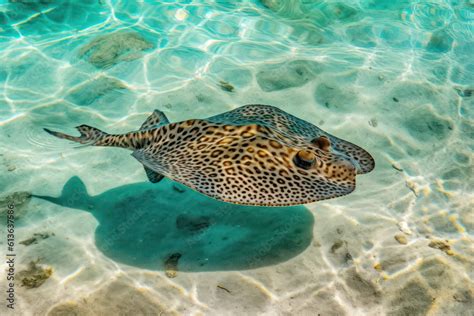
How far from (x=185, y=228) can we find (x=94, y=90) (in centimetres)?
491

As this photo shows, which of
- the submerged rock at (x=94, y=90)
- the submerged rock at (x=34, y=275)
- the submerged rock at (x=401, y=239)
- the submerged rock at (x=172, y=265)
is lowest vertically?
the submerged rock at (x=34, y=275)

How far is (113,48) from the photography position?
1009cm

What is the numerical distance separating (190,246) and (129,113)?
397cm

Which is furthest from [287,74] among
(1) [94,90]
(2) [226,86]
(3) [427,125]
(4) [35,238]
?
(4) [35,238]

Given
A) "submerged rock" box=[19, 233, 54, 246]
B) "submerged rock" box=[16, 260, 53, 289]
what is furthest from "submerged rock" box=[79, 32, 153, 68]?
"submerged rock" box=[16, 260, 53, 289]

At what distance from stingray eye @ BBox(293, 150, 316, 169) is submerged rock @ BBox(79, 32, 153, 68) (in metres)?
6.81

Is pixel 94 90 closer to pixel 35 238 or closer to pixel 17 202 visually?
pixel 17 202

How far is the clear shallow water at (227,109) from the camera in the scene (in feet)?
15.7

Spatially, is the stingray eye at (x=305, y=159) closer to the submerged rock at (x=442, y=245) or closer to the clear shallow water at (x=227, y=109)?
the clear shallow water at (x=227, y=109)

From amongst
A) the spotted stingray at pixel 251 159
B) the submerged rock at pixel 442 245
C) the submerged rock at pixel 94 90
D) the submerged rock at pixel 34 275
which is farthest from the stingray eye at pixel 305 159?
the submerged rock at pixel 94 90

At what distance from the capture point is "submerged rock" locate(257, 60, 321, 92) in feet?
29.6

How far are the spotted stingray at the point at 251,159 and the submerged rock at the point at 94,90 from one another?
10.4ft

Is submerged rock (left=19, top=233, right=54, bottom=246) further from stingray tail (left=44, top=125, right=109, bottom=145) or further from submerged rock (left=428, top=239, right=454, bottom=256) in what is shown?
submerged rock (left=428, top=239, right=454, bottom=256)

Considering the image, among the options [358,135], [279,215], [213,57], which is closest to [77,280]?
[279,215]
